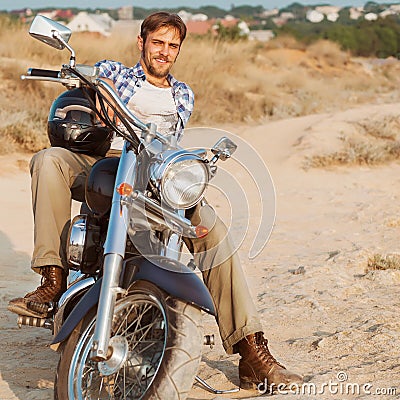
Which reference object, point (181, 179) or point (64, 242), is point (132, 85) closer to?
point (64, 242)

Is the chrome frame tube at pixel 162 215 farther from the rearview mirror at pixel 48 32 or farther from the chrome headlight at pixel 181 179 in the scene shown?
the rearview mirror at pixel 48 32

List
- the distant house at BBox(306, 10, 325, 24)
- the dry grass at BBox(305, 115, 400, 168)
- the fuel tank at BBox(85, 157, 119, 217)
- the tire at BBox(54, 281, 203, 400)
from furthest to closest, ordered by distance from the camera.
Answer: the distant house at BBox(306, 10, 325, 24) → the dry grass at BBox(305, 115, 400, 168) → the fuel tank at BBox(85, 157, 119, 217) → the tire at BBox(54, 281, 203, 400)

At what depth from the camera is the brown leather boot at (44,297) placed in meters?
3.71

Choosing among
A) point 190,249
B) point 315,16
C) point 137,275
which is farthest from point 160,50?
point 315,16

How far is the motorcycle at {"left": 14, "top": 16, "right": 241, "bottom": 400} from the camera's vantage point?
9.32 ft

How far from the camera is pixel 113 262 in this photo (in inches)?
113

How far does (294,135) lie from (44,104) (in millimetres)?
3969

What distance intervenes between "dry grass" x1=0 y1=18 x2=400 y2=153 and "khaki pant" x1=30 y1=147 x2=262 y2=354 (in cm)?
644

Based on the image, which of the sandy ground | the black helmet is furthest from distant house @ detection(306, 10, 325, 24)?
the black helmet

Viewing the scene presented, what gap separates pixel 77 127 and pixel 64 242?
20.7 inches

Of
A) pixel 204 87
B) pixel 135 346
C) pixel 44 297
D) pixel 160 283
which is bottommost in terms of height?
pixel 204 87

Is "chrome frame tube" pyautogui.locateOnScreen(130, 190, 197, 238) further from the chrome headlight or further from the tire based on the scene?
the tire

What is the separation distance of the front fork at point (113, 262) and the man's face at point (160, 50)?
3.47ft

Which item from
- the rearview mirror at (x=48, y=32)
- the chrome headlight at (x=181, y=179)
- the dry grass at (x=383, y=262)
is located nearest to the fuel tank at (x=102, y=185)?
the chrome headlight at (x=181, y=179)
